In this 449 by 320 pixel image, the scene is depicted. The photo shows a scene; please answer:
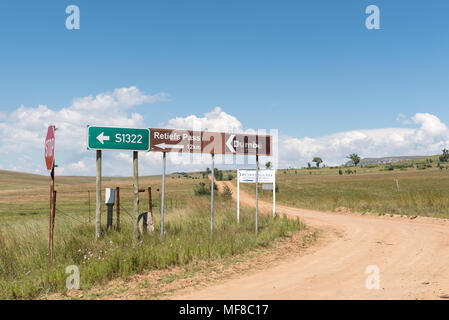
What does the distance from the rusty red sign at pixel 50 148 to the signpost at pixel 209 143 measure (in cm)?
358

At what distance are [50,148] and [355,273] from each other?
23.8 ft

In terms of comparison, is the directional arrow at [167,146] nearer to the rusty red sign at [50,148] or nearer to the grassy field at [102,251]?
the grassy field at [102,251]

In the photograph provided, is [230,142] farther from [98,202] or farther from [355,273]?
[355,273]

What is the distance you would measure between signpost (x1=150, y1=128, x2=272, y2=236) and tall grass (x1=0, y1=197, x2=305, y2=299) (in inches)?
42.0

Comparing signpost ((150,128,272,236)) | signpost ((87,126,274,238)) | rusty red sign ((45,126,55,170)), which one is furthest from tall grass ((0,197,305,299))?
rusty red sign ((45,126,55,170))

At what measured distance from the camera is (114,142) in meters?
10.7

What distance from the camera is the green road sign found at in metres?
10.5

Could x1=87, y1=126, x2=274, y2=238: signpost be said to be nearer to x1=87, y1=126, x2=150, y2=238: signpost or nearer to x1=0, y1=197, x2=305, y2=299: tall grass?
x1=87, y1=126, x2=150, y2=238: signpost

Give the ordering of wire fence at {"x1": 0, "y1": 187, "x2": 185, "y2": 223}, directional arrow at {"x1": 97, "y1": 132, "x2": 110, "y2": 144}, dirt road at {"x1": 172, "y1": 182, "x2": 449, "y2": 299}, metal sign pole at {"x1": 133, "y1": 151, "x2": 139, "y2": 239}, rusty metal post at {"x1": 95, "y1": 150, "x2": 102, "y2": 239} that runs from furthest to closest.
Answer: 1. wire fence at {"x1": 0, "y1": 187, "x2": 185, "y2": 223}
2. metal sign pole at {"x1": 133, "y1": 151, "x2": 139, "y2": 239}
3. directional arrow at {"x1": 97, "y1": 132, "x2": 110, "y2": 144}
4. rusty metal post at {"x1": 95, "y1": 150, "x2": 102, "y2": 239}
5. dirt road at {"x1": 172, "y1": 182, "x2": 449, "y2": 299}

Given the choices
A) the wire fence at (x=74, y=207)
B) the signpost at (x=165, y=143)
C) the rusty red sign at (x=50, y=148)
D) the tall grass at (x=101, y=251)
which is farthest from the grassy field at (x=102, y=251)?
the wire fence at (x=74, y=207)

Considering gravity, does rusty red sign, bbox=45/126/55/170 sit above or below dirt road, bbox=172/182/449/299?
above

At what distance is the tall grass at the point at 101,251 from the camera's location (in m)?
7.52

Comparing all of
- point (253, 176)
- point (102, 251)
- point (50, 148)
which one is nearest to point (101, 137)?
point (50, 148)
